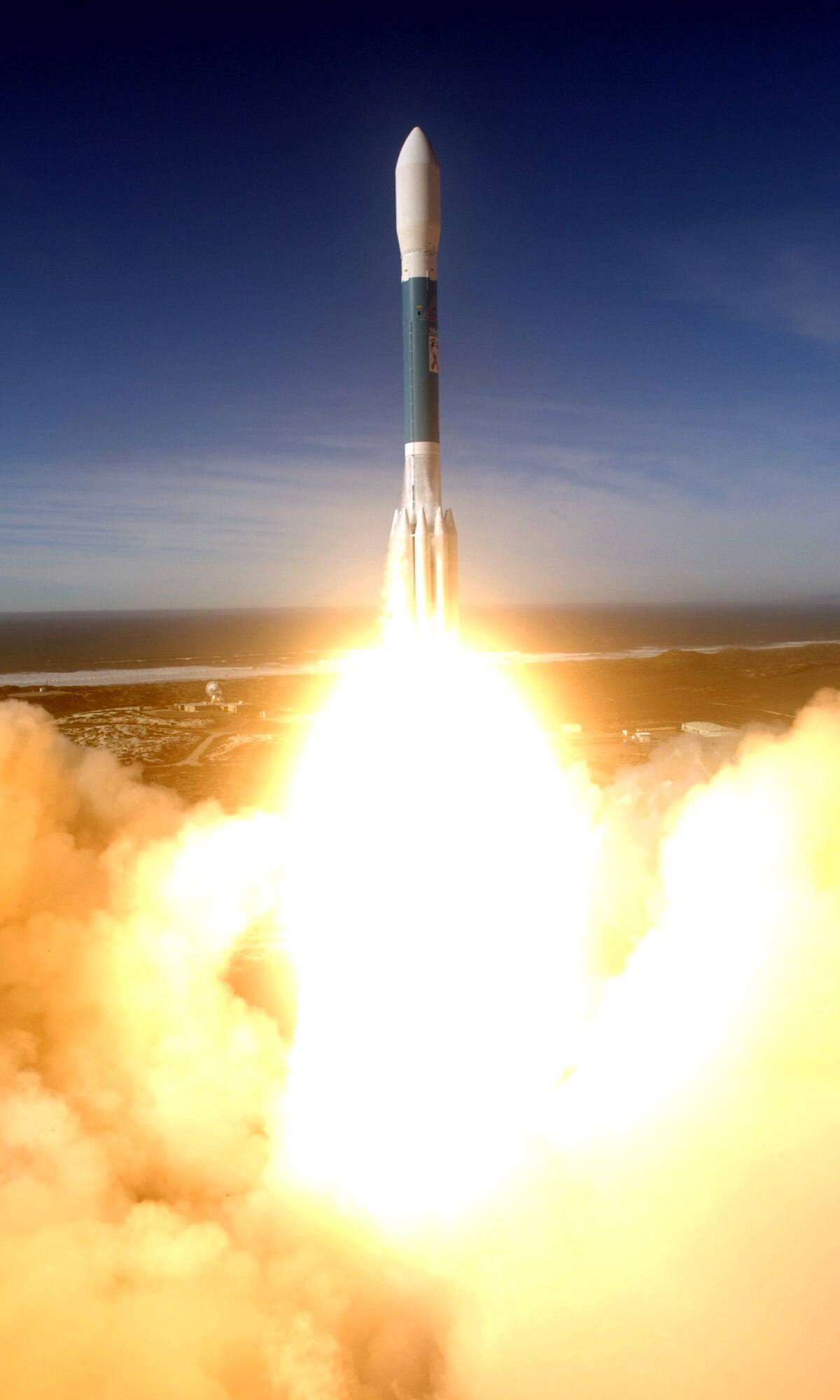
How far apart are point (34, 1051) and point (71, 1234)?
17.1ft

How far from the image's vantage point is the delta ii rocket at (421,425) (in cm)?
2095

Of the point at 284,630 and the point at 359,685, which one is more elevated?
the point at 284,630

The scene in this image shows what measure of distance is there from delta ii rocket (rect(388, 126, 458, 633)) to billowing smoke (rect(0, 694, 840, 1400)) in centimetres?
732

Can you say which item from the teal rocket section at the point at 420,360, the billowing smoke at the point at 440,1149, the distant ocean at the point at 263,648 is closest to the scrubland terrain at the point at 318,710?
the distant ocean at the point at 263,648

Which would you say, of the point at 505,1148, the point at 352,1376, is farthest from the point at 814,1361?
the point at 352,1376

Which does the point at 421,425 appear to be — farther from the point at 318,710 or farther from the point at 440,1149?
the point at 318,710

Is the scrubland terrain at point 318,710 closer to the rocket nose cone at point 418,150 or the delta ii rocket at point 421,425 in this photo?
the delta ii rocket at point 421,425

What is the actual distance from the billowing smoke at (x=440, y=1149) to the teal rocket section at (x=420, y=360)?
1048 centimetres

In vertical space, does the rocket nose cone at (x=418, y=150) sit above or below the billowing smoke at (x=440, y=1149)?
above

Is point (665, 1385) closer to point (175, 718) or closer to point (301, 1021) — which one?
point (301, 1021)

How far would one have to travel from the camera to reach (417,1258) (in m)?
15.1

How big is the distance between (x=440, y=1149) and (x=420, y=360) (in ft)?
56.3

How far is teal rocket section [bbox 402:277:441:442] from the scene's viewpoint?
21.2 meters

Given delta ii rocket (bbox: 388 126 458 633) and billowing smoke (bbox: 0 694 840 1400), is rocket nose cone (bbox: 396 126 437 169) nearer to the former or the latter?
delta ii rocket (bbox: 388 126 458 633)
